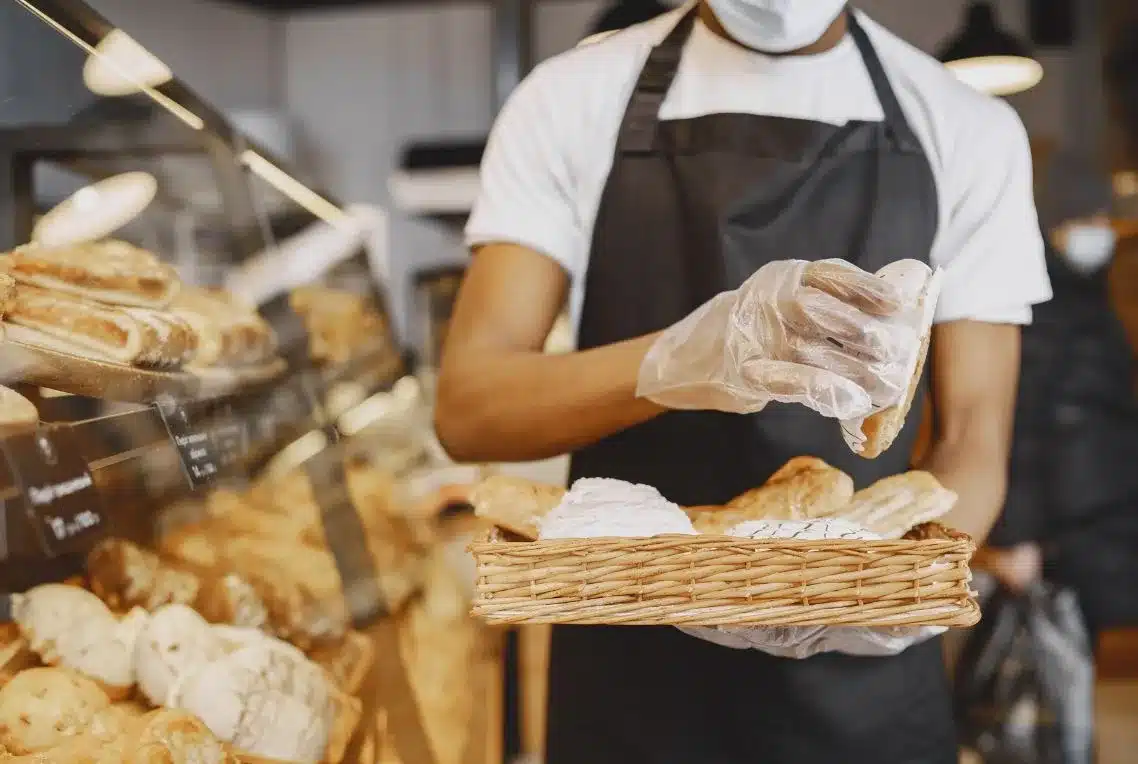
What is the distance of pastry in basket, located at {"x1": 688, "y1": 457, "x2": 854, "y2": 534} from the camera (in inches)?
45.4

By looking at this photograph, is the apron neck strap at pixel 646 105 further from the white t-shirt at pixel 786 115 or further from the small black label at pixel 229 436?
the small black label at pixel 229 436

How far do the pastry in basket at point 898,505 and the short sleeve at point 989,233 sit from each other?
37 cm

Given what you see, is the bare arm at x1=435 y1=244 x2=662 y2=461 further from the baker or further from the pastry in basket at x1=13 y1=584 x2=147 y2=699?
the pastry in basket at x1=13 y1=584 x2=147 y2=699

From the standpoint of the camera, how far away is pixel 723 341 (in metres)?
1.07

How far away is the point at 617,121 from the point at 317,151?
401 cm

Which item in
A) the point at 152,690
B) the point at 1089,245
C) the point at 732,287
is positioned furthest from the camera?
the point at 1089,245

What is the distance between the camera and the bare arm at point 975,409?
4.80 feet

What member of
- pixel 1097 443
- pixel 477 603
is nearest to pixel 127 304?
pixel 477 603

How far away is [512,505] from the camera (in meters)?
1.14

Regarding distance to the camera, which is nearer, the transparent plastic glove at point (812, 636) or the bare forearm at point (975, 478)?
the transparent plastic glove at point (812, 636)

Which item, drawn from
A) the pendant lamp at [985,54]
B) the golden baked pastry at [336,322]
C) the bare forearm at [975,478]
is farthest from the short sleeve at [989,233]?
the pendant lamp at [985,54]

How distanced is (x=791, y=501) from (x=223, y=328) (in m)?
0.72

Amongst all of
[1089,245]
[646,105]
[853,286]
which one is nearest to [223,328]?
[646,105]

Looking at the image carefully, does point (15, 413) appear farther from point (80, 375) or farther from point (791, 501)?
point (791, 501)
